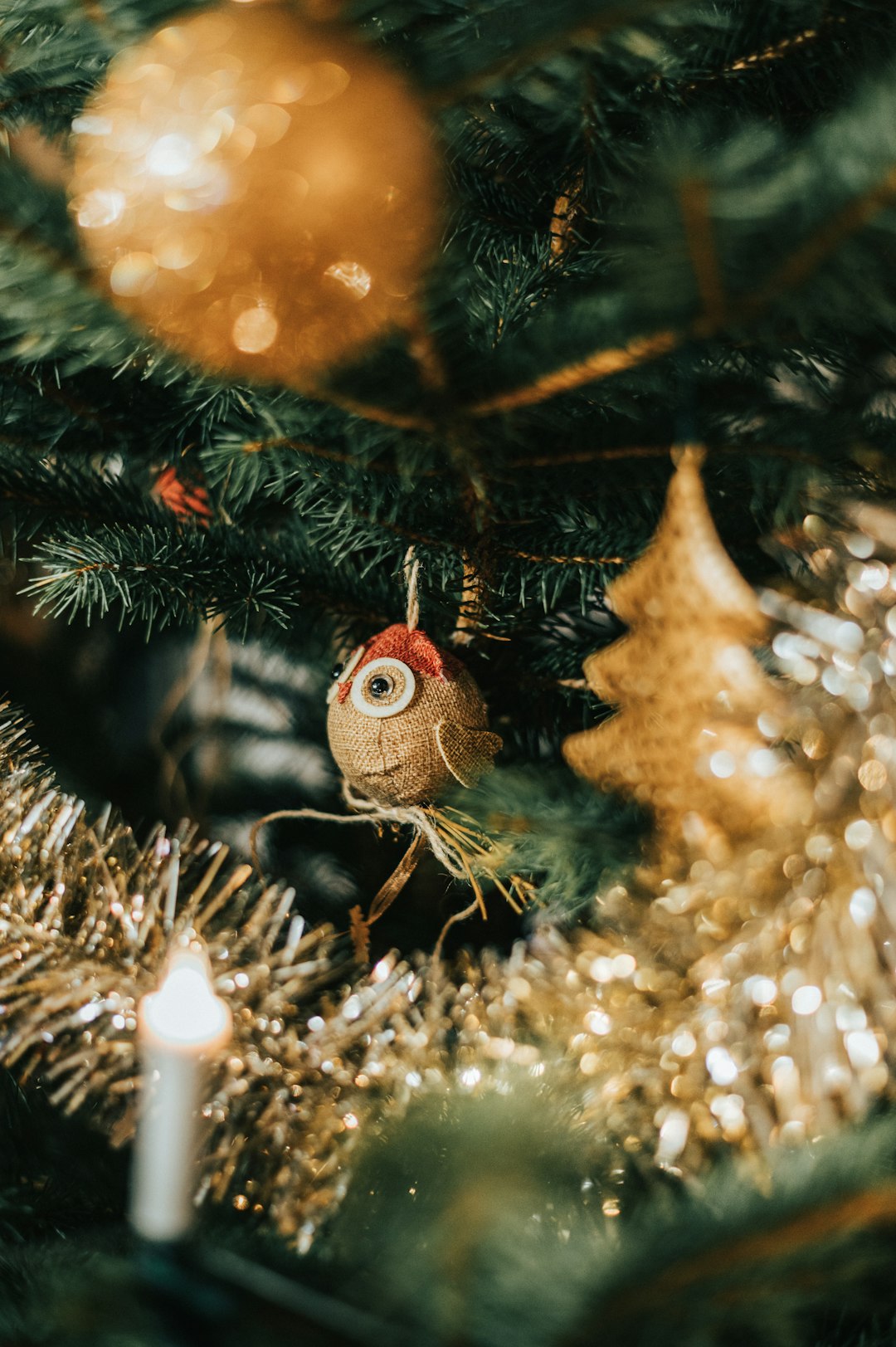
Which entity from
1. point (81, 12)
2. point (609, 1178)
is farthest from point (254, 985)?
point (81, 12)

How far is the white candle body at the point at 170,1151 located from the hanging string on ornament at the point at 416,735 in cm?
17

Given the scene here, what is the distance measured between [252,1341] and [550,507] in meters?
0.35

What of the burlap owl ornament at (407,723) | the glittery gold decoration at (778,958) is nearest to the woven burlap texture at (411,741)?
the burlap owl ornament at (407,723)

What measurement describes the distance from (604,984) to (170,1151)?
17cm

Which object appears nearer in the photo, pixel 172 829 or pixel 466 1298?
pixel 466 1298

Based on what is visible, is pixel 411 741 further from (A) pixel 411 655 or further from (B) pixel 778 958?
(B) pixel 778 958

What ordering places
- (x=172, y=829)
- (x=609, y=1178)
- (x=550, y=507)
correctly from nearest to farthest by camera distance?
1. (x=609, y=1178)
2. (x=550, y=507)
3. (x=172, y=829)

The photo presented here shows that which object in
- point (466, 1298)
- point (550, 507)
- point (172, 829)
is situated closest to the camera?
point (466, 1298)

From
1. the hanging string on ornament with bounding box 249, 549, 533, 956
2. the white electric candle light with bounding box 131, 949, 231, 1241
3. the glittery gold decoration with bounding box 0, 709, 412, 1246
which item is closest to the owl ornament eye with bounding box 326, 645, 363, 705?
the hanging string on ornament with bounding box 249, 549, 533, 956

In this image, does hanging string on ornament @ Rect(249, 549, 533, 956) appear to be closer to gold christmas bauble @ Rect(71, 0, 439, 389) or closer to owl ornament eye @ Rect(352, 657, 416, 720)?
owl ornament eye @ Rect(352, 657, 416, 720)

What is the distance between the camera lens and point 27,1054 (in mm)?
453

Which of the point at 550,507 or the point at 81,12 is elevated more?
the point at 81,12

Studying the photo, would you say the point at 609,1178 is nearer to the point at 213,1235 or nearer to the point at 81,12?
the point at 213,1235

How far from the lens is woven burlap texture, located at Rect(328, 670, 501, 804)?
0.43 metres
